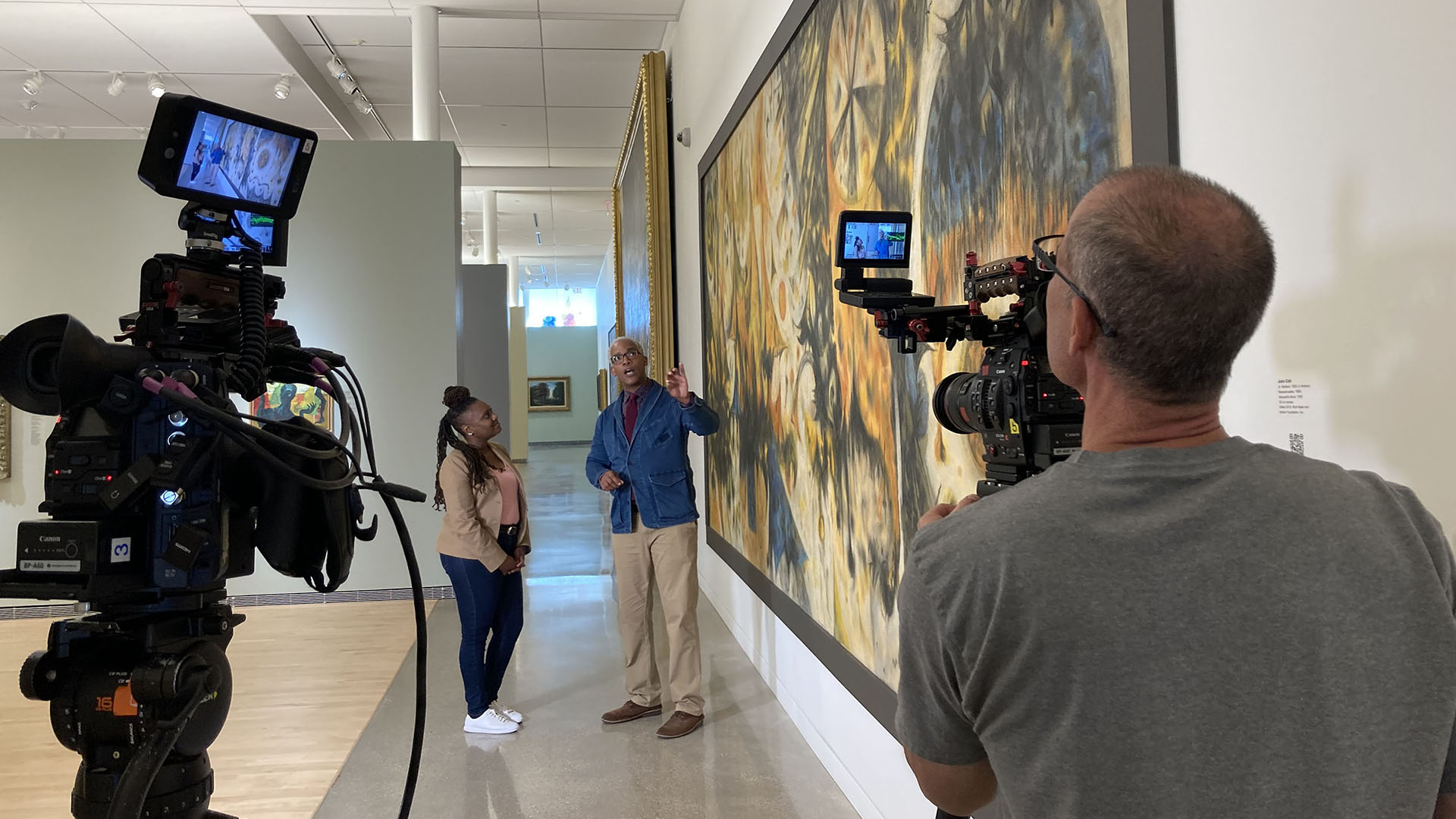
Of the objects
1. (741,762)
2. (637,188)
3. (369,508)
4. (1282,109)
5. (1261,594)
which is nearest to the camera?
(1261,594)

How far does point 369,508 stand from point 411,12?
426cm

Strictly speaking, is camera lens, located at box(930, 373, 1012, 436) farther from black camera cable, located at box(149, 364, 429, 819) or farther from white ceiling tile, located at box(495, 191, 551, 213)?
white ceiling tile, located at box(495, 191, 551, 213)

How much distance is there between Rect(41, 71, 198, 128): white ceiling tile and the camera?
8.83 meters

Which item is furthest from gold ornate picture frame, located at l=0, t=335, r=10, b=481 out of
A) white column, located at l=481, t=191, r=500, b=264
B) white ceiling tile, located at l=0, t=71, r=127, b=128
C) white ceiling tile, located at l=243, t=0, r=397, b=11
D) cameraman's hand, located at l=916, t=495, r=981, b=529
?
cameraman's hand, located at l=916, t=495, r=981, b=529

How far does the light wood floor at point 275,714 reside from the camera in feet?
12.0

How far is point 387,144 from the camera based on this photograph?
25.3ft

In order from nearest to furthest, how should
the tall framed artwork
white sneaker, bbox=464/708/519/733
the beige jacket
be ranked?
the beige jacket < white sneaker, bbox=464/708/519/733 < the tall framed artwork

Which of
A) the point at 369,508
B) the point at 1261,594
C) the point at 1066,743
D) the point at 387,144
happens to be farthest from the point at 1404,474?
the point at 387,144

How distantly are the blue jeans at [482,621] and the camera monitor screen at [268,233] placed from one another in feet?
8.19

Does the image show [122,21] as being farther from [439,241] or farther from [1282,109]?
[1282,109]

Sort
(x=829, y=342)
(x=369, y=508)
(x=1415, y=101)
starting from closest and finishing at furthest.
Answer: (x=1415, y=101), (x=829, y=342), (x=369, y=508)

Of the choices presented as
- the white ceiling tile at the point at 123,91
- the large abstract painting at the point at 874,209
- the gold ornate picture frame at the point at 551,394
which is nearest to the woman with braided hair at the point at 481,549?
the large abstract painting at the point at 874,209

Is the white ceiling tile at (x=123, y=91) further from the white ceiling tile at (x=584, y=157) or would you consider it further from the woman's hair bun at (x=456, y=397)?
the woman's hair bun at (x=456, y=397)

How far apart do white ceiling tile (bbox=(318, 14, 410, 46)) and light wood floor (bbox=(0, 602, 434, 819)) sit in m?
5.14
